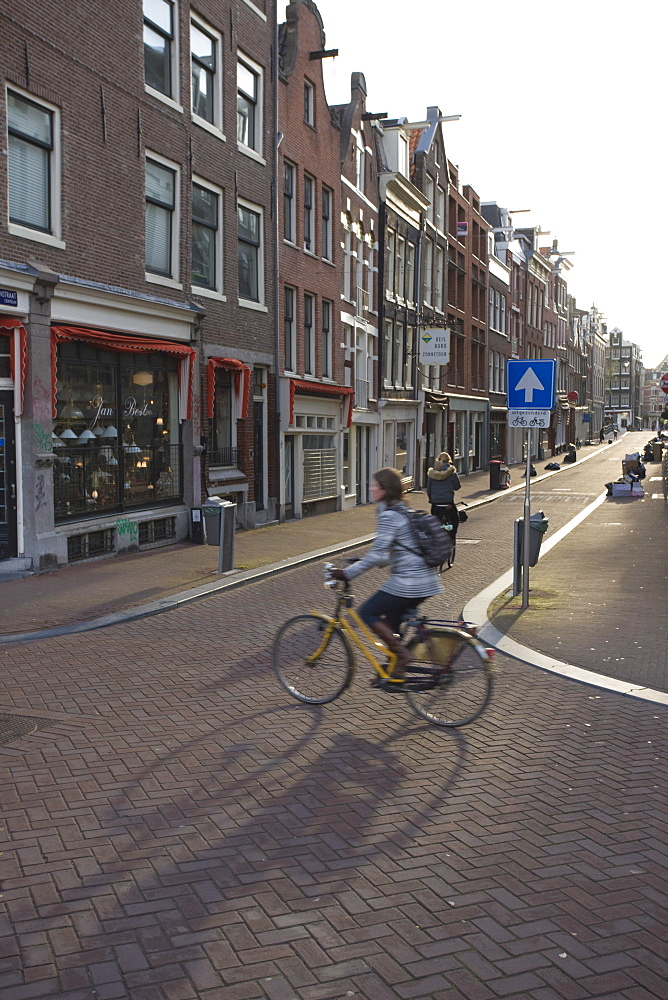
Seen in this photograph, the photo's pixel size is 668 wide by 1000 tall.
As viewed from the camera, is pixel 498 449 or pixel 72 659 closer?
pixel 72 659

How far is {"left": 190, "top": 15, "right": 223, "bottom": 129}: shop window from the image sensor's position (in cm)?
1888

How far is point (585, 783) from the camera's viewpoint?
5734mm

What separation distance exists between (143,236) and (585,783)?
13603mm

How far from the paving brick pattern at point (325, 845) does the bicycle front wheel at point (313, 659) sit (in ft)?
0.70

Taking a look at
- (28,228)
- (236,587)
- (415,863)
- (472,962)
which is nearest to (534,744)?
(415,863)

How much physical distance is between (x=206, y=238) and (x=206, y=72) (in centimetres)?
338

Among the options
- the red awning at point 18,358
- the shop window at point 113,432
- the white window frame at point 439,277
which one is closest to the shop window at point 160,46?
the shop window at point 113,432

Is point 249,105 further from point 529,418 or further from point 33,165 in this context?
point 529,418

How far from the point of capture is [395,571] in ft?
22.5

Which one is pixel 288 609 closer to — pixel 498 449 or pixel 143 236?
pixel 143 236

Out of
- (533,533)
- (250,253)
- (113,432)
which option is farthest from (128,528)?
(250,253)

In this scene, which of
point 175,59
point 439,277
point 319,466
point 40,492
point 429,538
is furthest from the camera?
point 439,277

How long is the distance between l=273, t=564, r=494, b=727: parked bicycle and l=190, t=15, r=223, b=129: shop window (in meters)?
14.4

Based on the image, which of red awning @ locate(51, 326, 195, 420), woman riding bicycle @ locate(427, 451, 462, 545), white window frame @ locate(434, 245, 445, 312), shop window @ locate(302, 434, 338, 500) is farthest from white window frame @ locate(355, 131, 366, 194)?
woman riding bicycle @ locate(427, 451, 462, 545)
